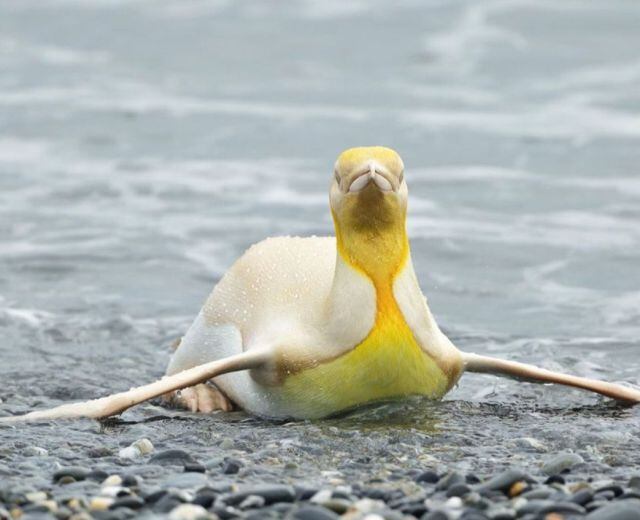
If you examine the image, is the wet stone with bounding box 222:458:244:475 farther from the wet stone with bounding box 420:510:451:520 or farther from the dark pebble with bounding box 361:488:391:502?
the wet stone with bounding box 420:510:451:520

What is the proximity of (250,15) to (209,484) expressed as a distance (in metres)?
18.1

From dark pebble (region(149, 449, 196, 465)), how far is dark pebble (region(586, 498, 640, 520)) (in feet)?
6.11

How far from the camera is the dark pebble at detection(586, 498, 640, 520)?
203 inches

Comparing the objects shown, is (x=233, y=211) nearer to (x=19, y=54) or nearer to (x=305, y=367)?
(x=305, y=367)

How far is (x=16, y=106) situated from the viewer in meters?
18.6

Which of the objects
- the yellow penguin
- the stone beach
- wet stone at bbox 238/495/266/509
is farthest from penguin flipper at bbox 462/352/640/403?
wet stone at bbox 238/495/266/509

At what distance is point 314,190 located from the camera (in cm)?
1493

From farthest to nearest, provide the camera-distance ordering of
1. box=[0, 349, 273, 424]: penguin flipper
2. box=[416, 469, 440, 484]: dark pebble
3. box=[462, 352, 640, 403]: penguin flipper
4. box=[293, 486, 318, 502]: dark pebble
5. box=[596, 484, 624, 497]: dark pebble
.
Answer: box=[462, 352, 640, 403]: penguin flipper, box=[0, 349, 273, 424]: penguin flipper, box=[416, 469, 440, 484]: dark pebble, box=[596, 484, 624, 497]: dark pebble, box=[293, 486, 318, 502]: dark pebble

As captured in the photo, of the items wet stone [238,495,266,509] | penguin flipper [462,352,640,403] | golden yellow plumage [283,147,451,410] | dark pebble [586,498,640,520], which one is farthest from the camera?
penguin flipper [462,352,640,403]

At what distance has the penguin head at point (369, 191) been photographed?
6.71 m

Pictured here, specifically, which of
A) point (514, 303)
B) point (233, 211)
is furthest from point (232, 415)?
point (233, 211)

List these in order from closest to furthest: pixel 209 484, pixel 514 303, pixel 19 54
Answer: pixel 209 484 < pixel 514 303 < pixel 19 54

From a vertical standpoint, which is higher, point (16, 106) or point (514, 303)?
point (16, 106)

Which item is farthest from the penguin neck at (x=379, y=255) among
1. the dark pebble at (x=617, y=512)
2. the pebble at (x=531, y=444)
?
the dark pebble at (x=617, y=512)
